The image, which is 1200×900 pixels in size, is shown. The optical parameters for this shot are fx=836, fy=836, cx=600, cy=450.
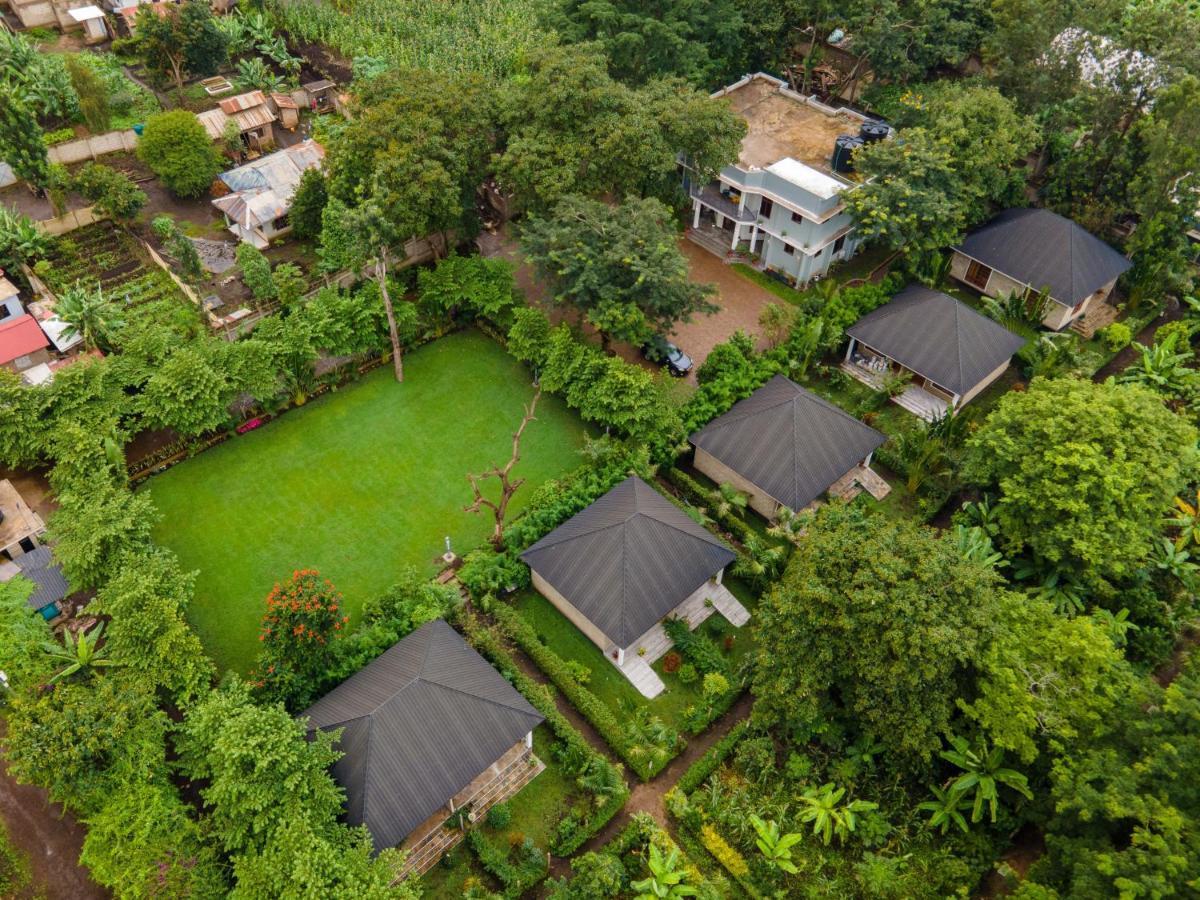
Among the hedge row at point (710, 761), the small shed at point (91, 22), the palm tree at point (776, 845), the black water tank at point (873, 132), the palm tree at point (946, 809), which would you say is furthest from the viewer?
the small shed at point (91, 22)

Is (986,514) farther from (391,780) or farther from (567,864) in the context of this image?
(391,780)

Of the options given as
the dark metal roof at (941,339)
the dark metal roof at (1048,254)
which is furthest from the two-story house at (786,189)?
the dark metal roof at (1048,254)

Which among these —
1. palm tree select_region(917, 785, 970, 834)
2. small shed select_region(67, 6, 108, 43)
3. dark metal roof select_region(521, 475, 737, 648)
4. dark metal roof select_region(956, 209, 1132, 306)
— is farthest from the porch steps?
small shed select_region(67, 6, 108, 43)

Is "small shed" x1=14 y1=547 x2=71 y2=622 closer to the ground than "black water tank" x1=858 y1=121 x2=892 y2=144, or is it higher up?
closer to the ground

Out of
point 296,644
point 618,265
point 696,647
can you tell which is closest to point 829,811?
point 696,647

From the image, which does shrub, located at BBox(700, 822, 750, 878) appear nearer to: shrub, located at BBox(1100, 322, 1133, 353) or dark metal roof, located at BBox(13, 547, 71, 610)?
dark metal roof, located at BBox(13, 547, 71, 610)

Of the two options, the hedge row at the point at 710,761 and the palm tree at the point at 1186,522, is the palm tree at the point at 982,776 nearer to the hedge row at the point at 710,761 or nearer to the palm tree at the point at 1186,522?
the hedge row at the point at 710,761

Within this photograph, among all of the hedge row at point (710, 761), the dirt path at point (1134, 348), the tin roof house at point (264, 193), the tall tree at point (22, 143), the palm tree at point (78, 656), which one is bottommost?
the hedge row at point (710, 761)
